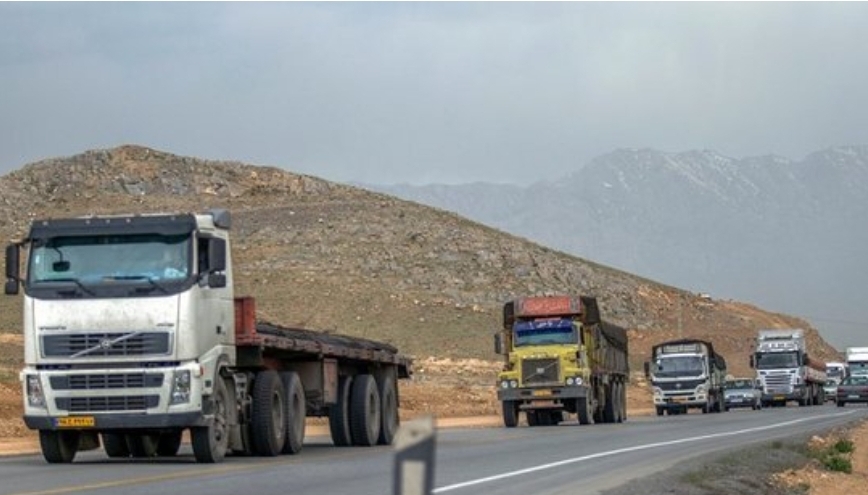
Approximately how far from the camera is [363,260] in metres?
106

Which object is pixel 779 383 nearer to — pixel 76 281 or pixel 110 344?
pixel 110 344

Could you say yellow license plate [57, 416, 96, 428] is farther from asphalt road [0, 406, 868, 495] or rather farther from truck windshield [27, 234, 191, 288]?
truck windshield [27, 234, 191, 288]

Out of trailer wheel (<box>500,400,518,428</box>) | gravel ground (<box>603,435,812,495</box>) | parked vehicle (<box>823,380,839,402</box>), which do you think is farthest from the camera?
parked vehicle (<box>823,380,839,402</box>)

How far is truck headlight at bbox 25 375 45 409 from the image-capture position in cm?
2292

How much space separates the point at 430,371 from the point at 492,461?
53319 millimetres

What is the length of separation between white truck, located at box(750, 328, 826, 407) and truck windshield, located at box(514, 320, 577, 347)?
34.1 metres

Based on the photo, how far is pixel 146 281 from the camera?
Result: 73.8ft

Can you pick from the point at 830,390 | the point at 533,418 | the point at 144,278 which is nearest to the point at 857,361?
the point at 830,390

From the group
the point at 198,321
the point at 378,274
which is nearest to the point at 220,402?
the point at 198,321

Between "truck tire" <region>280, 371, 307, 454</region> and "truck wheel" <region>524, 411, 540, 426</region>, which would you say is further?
"truck wheel" <region>524, 411, 540, 426</region>

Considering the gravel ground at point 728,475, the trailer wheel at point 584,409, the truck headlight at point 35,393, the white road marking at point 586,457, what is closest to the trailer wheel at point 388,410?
the white road marking at point 586,457

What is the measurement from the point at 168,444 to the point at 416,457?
20456 millimetres

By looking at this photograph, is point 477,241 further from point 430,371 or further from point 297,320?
point 430,371

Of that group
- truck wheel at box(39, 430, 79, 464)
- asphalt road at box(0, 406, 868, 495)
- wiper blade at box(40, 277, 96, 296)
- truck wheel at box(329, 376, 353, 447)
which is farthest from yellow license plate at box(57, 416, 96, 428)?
truck wheel at box(329, 376, 353, 447)
